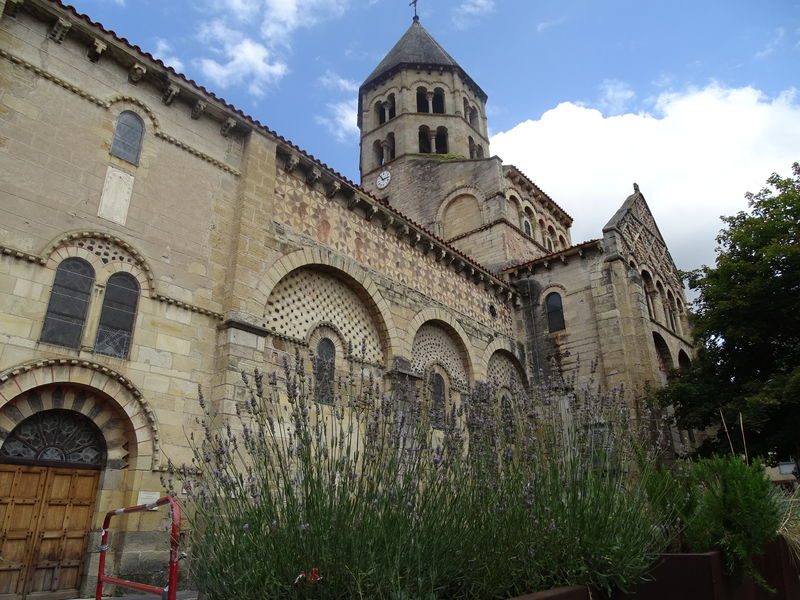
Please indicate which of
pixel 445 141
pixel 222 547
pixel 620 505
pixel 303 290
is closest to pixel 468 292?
pixel 303 290

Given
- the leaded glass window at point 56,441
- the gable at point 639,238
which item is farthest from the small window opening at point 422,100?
the leaded glass window at point 56,441

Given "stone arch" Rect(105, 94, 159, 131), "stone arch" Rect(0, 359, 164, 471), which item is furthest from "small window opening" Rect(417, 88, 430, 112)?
"stone arch" Rect(0, 359, 164, 471)

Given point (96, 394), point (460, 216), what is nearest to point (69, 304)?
point (96, 394)

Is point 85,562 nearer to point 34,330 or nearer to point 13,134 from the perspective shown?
point 34,330

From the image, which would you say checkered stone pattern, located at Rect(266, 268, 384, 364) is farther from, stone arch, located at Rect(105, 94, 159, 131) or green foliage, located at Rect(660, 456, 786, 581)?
green foliage, located at Rect(660, 456, 786, 581)

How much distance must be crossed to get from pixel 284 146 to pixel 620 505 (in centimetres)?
960

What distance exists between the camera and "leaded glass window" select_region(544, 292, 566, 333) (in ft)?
57.7

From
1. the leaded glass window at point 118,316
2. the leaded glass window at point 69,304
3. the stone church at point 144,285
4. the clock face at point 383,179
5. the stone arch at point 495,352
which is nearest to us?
the stone church at point 144,285

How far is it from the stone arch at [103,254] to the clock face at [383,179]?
53.9 feet

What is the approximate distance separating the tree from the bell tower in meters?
12.2

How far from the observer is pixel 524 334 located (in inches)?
717

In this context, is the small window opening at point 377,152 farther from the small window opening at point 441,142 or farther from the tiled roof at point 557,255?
the tiled roof at point 557,255

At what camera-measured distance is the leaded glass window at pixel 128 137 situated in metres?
8.85

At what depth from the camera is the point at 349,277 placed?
12086 mm
